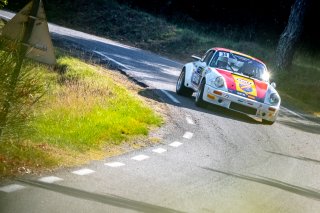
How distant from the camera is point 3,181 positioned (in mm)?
8164

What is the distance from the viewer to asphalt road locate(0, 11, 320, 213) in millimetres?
7934

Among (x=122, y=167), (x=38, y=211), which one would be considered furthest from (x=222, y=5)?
(x=38, y=211)

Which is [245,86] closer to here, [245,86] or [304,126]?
[245,86]

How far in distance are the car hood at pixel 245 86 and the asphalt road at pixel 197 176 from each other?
63 centimetres

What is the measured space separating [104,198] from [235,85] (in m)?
9.37

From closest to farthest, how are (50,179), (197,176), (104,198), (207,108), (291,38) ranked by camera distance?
1. (104,198)
2. (50,179)
3. (197,176)
4. (207,108)
5. (291,38)

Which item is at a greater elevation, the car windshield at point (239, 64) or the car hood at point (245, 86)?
the car windshield at point (239, 64)

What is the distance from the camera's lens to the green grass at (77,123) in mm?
9508

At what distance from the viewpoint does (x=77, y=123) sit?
1256cm

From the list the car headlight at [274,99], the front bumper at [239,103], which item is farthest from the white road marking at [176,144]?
the car headlight at [274,99]

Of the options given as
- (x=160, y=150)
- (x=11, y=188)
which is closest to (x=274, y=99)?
(x=160, y=150)

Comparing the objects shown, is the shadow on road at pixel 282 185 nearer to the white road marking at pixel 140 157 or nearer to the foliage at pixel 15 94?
the white road marking at pixel 140 157

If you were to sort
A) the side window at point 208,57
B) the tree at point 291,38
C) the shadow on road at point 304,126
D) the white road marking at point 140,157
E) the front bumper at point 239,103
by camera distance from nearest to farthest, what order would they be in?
the white road marking at point 140,157
the front bumper at point 239,103
the shadow on road at point 304,126
the side window at point 208,57
the tree at point 291,38

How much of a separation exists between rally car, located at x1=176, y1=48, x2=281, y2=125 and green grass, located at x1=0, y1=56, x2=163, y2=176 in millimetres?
1652
